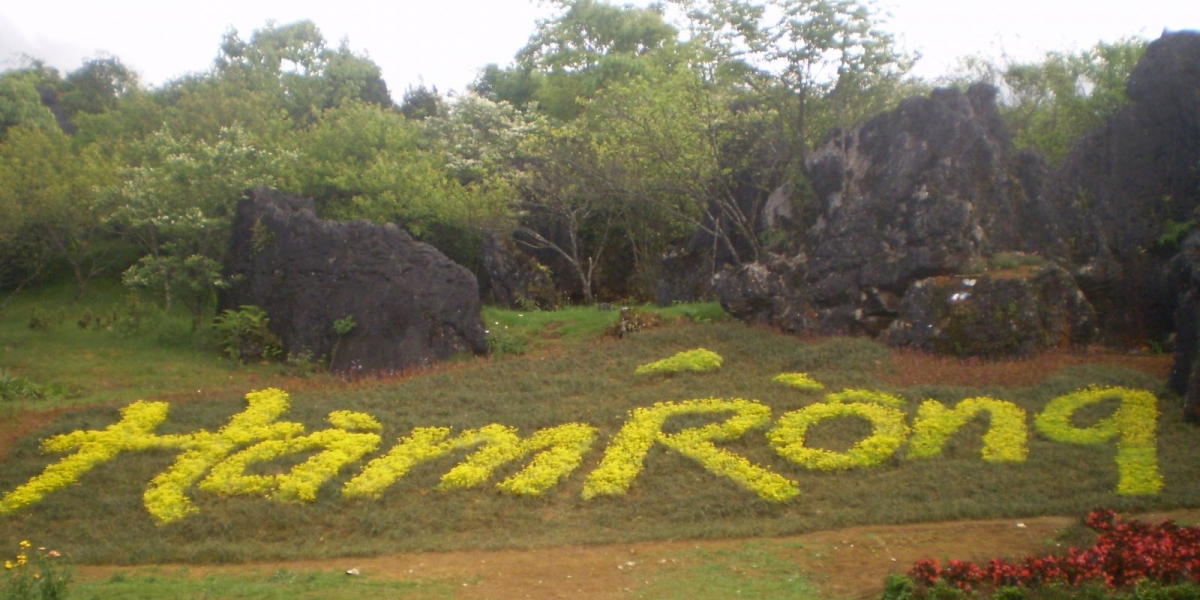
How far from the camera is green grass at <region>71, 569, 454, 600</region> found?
10328mm

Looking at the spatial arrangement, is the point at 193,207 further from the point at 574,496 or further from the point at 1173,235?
the point at 1173,235

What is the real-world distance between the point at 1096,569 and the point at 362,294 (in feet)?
51.4

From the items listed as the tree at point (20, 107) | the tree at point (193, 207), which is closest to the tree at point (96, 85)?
the tree at point (20, 107)

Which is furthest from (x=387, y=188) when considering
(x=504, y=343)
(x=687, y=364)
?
(x=687, y=364)

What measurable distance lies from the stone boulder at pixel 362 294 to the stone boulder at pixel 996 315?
8869 mm

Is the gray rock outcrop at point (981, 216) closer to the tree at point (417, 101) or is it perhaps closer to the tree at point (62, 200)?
the tree at point (62, 200)

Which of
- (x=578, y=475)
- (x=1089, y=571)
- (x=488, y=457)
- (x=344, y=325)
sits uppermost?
(x=344, y=325)

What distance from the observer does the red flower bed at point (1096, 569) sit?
29.3 ft

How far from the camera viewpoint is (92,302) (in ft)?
101

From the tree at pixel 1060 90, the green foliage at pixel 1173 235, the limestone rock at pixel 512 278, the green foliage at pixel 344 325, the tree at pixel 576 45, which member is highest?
the tree at pixel 576 45

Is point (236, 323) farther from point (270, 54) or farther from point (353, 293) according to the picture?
point (270, 54)

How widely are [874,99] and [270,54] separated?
32.6 metres

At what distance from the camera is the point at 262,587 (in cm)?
1074

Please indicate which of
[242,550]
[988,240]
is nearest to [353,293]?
[242,550]
